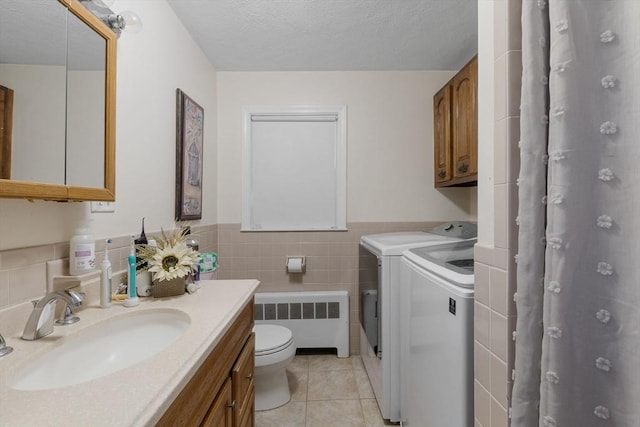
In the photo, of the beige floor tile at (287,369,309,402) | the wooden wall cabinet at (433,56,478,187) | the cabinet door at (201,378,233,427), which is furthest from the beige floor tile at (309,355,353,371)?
the wooden wall cabinet at (433,56,478,187)

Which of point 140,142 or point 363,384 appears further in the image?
point 363,384

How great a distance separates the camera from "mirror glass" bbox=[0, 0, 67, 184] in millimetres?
778

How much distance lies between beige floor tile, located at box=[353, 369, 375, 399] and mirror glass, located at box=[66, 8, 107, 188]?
1.90 metres

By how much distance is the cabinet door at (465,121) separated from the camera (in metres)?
1.85

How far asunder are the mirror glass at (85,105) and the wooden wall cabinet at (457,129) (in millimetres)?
1881

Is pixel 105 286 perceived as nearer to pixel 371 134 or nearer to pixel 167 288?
pixel 167 288

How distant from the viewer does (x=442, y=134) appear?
92.5 inches

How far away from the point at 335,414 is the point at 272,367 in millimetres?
480

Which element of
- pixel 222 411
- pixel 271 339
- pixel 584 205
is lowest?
pixel 271 339

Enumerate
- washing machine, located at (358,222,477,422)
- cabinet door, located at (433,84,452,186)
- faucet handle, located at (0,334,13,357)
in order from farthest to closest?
cabinet door, located at (433,84,452,186)
washing machine, located at (358,222,477,422)
faucet handle, located at (0,334,13,357)

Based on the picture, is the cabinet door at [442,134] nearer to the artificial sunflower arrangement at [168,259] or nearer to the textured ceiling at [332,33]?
the textured ceiling at [332,33]

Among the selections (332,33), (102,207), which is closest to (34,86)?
(102,207)

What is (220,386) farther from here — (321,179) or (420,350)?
(321,179)

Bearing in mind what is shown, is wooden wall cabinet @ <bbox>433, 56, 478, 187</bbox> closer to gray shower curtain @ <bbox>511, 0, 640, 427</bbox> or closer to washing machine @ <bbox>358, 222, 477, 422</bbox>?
washing machine @ <bbox>358, 222, 477, 422</bbox>
